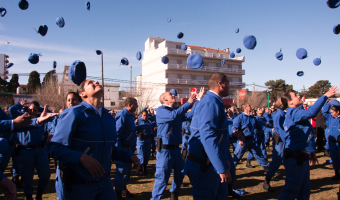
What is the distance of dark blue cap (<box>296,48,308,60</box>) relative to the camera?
901 cm

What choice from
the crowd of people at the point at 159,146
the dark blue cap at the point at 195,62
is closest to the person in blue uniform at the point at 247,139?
the crowd of people at the point at 159,146

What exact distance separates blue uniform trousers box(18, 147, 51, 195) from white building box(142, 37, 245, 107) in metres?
39.2

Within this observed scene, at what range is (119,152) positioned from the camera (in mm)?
2900

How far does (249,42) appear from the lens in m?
9.40

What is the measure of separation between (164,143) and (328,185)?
4.61m

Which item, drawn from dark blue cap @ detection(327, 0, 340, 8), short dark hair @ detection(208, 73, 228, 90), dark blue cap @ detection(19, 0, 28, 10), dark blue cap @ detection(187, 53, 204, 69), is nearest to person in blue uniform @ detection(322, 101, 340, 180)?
dark blue cap @ detection(327, 0, 340, 8)

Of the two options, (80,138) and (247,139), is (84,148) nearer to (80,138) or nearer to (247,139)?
(80,138)

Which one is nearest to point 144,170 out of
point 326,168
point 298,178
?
point 298,178

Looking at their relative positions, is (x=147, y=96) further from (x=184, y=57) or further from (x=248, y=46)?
(x=248, y=46)

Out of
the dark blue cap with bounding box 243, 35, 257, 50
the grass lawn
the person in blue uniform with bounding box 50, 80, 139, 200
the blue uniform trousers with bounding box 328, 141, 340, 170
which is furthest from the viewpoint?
the dark blue cap with bounding box 243, 35, 257, 50

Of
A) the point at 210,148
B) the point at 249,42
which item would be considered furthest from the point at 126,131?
the point at 249,42

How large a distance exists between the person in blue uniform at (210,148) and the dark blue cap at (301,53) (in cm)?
732

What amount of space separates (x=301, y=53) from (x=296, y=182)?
6951mm

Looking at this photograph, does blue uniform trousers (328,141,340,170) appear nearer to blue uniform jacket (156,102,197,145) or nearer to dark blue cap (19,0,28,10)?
blue uniform jacket (156,102,197,145)
